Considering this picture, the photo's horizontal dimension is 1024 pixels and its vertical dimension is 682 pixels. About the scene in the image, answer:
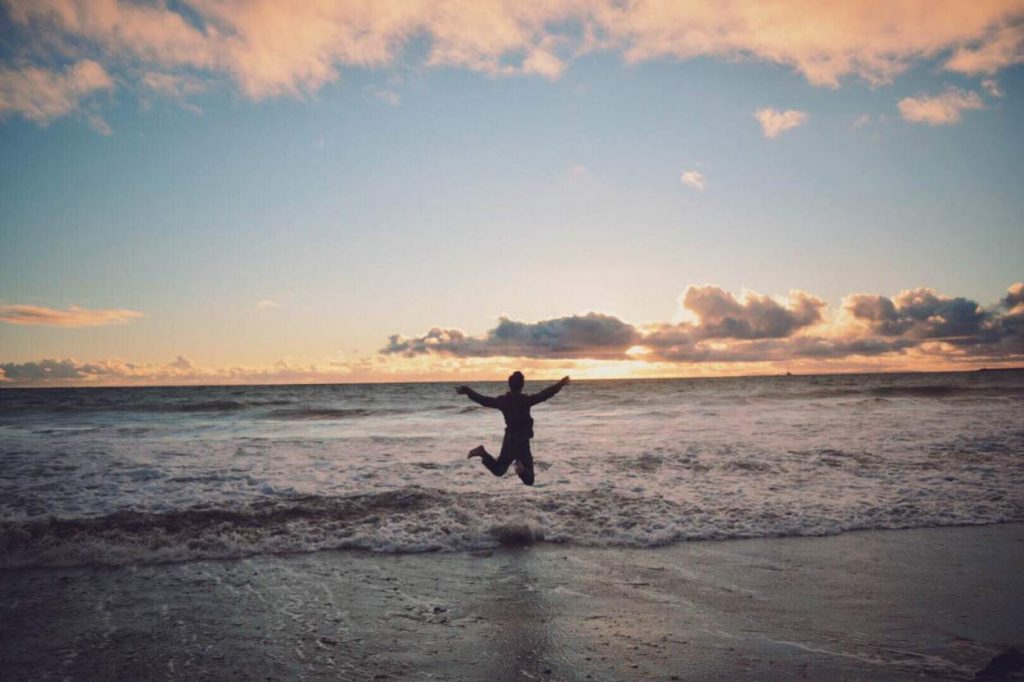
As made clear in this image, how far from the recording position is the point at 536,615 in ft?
18.5

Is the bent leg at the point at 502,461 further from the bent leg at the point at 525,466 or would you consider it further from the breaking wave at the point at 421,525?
the breaking wave at the point at 421,525

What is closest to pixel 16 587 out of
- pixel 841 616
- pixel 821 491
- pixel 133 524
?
pixel 133 524

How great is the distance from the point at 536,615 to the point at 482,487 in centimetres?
692

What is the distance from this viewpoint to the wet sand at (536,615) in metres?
4.62

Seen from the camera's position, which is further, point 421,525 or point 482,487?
point 482,487

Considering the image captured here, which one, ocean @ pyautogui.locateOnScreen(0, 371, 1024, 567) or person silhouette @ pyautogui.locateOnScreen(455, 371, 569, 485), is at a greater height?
person silhouette @ pyautogui.locateOnScreen(455, 371, 569, 485)

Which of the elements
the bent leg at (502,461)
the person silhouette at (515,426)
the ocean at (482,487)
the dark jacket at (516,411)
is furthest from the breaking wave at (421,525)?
the dark jacket at (516,411)

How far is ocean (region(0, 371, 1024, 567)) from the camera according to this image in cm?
879

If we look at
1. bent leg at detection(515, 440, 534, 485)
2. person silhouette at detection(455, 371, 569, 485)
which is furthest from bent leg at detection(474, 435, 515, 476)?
bent leg at detection(515, 440, 534, 485)

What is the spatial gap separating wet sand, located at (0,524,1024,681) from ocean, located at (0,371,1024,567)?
0.99 metres

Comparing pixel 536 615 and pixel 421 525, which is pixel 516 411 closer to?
pixel 421 525

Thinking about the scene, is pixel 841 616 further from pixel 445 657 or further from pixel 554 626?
pixel 445 657

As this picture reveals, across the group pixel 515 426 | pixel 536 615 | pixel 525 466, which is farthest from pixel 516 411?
pixel 536 615

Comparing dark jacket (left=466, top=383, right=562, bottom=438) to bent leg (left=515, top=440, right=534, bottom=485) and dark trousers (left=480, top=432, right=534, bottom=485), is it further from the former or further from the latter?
bent leg (left=515, top=440, right=534, bottom=485)
